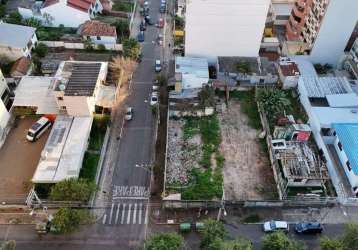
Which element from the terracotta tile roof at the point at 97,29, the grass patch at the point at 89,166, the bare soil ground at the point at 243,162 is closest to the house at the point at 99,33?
the terracotta tile roof at the point at 97,29

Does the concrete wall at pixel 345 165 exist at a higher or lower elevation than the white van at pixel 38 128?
lower

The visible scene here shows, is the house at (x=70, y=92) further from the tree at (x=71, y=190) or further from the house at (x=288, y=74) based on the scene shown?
the house at (x=288, y=74)

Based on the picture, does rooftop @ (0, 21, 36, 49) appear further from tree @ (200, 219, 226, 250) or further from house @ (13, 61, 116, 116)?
tree @ (200, 219, 226, 250)

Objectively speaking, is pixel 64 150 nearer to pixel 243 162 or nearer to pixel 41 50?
pixel 243 162

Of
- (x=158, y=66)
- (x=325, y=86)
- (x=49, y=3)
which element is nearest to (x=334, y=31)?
(x=325, y=86)

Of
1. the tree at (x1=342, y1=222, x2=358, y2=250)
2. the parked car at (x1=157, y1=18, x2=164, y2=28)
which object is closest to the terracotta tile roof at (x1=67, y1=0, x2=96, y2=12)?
the parked car at (x1=157, y1=18, x2=164, y2=28)

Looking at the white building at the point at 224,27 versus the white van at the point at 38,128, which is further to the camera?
the white building at the point at 224,27
